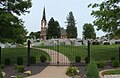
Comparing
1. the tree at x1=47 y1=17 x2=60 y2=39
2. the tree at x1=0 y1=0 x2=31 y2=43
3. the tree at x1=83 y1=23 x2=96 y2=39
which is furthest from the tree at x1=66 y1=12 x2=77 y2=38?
the tree at x1=0 y1=0 x2=31 y2=43

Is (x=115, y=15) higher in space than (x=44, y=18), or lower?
lower

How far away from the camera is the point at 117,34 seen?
84.4 ft

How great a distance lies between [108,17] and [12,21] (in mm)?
7200

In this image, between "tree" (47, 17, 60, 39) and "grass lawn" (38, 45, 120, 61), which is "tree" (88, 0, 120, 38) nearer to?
"grass lawn" (38, 45, 120, 61)

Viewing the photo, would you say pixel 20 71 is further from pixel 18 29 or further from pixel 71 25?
pixel 71 25

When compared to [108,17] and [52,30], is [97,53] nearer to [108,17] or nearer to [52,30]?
[108,17]

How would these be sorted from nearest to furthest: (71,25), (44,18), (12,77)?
(12,77), (44,18), (71,25)

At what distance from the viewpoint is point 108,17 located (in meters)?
24.1

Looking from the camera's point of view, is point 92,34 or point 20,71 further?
point 92,34

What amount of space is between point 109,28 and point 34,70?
664cm

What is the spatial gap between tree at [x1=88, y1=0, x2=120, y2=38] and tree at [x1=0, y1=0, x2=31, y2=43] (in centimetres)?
568

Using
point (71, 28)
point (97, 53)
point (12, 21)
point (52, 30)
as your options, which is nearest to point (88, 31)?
point (52, 30)

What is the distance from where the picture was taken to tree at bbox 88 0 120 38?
2417 centimetres

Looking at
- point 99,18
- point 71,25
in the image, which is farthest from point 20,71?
point 71,25
